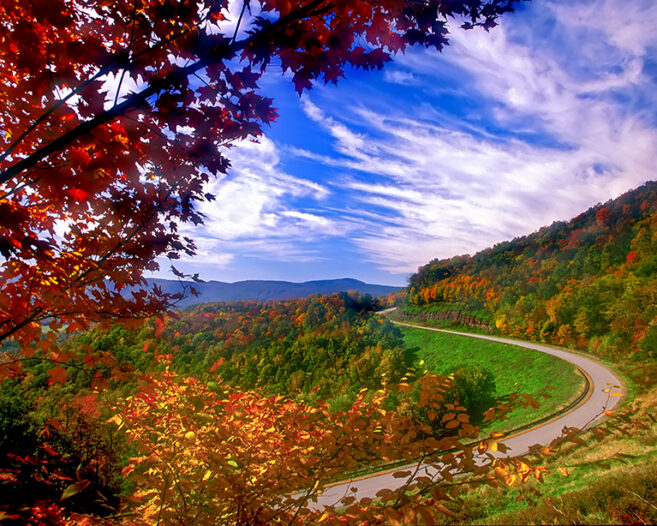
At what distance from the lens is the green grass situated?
17605 millimetres

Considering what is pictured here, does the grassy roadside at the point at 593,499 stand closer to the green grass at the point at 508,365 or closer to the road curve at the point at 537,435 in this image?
the road curve at the point at 537,435

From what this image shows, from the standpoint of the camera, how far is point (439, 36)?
2.04 metres

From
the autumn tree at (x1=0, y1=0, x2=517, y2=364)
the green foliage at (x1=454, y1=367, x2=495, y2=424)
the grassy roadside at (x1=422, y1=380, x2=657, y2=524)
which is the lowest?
the green foliage at (x1=454, y1=367, x2=495, y2=424)

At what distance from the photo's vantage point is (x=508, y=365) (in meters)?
30.1

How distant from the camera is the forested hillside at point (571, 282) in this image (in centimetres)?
2942

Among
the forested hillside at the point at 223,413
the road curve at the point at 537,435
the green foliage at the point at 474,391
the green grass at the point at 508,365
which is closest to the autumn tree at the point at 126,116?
the forested hillside at the point at 223,413

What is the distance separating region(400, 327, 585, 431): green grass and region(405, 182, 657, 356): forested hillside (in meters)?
6.02

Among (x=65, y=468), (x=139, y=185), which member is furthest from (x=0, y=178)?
(x=65, y=468)

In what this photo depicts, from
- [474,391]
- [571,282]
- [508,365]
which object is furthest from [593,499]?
[571,282]

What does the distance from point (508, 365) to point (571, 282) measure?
24.7m

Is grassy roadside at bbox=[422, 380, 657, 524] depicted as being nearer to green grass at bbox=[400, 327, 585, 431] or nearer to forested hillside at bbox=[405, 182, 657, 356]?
green grass at bbox=[400, 327, 585, 431]

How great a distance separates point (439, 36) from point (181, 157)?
230 cm

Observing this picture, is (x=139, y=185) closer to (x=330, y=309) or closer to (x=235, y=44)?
(x=235, y=44)

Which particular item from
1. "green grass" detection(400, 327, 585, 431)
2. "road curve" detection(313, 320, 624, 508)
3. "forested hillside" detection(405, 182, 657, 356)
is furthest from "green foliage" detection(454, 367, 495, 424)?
"forested hillside" detection(405, 182, 657, 356)
